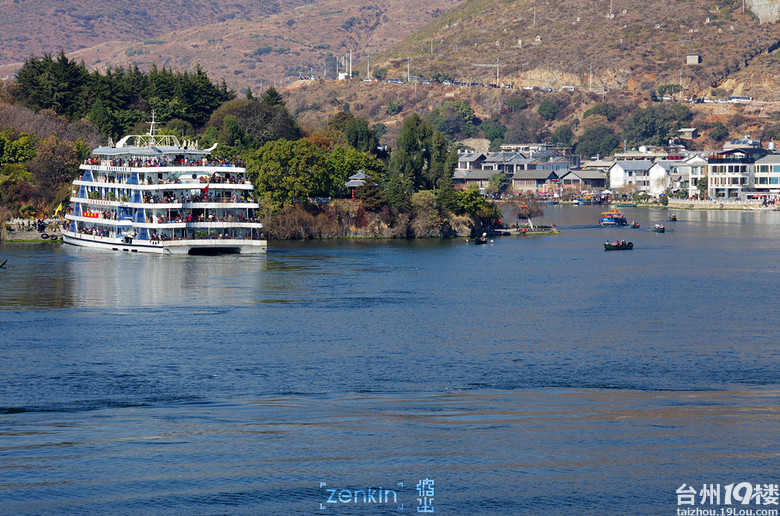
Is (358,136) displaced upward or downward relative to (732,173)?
upward

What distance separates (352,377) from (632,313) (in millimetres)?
24202

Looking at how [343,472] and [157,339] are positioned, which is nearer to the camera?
[343,472]

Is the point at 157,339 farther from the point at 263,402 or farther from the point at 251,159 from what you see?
the point at 251,159

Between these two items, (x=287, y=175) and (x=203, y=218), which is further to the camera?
(x=287, y=175)

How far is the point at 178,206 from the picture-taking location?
89938 millimetres

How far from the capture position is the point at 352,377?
39.7 m

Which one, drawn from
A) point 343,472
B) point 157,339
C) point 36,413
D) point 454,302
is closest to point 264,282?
point 454,302

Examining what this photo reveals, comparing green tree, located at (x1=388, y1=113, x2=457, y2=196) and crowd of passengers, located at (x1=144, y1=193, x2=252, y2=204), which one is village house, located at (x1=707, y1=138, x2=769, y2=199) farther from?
crowd of passengers, located at (x1=144, y1=193, x2=252, y2=204)

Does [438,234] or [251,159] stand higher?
[251,159]

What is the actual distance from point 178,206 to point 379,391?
186 feet

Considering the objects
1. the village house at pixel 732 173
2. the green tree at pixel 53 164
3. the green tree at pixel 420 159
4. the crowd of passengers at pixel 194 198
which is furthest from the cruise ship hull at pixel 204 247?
the village house at pixel 732 173

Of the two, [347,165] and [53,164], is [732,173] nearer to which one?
[347,165]

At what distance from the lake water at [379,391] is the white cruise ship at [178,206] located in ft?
48.4

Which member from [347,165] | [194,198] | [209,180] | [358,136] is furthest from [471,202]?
[194,198]
